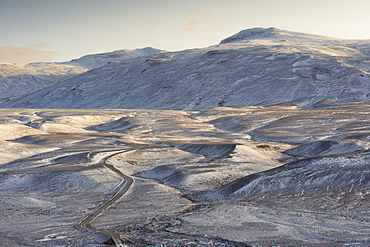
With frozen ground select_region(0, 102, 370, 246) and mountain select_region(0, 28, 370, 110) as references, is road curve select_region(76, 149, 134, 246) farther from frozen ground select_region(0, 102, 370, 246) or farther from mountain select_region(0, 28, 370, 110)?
mountain select_region(0, 28, 370, 110)

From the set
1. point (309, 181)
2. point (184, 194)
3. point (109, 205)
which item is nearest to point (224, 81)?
point (309, 181)

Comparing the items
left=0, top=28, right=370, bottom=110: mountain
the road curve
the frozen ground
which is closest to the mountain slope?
the frozen ground

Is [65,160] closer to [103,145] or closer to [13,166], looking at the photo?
[13,166]

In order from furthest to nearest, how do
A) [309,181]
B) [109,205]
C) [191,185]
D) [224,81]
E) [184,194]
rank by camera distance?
1. [224,81]
2. [191,185]
3. [184,194]
4. [309,181]
5. [109,205]

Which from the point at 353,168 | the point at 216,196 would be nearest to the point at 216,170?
the point at 216,196

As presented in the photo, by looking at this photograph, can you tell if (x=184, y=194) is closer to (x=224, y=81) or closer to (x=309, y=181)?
(x=309, y=181)
